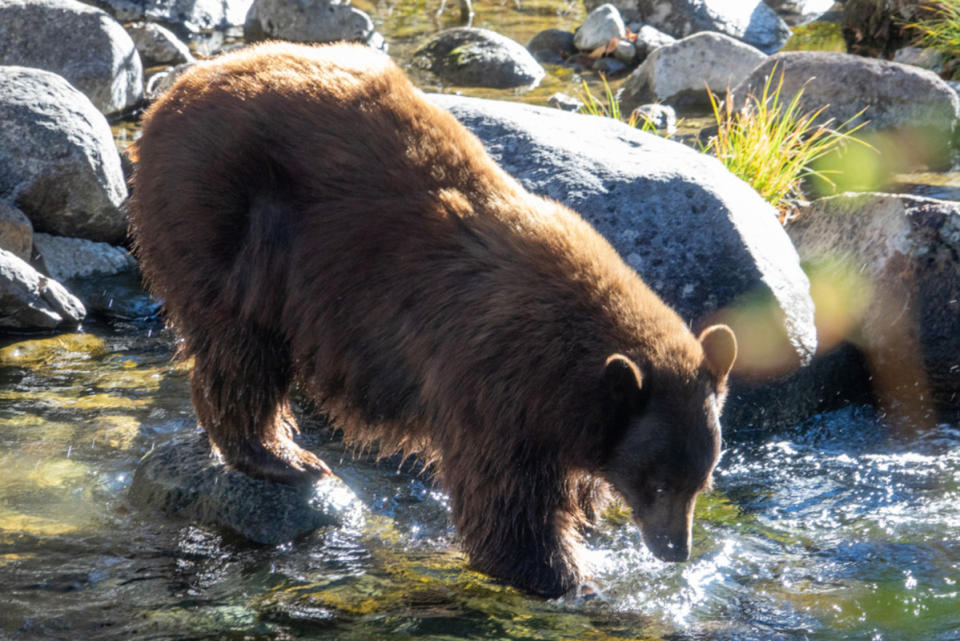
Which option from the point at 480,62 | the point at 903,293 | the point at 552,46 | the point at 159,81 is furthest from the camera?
the point at 552,46

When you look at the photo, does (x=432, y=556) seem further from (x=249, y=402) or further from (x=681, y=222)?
(x=681, y=222)

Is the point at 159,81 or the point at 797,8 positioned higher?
the point at 797,8

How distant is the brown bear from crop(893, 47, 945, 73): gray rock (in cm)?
961

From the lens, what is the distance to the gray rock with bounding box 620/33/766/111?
1309 cm

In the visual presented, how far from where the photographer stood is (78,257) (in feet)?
26.9

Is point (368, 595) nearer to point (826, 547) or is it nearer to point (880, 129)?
point (826, 547)

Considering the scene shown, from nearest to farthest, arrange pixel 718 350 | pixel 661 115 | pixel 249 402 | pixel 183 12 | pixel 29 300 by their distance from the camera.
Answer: pixel 718 350 → pixel 249 402 → pixel 29 300 → pixel 661 115 → pixel 183 12

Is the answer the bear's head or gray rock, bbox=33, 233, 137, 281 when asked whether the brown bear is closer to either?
the bear's head

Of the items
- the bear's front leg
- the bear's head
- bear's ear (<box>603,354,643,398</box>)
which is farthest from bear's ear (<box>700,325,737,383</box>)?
the bear's front leg

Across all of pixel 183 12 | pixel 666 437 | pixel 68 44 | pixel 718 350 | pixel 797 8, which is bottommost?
pixel 666 437

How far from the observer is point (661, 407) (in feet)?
13.5

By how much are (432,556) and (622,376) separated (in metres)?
1.58

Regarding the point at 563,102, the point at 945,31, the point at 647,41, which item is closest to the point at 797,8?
the point at 647,41

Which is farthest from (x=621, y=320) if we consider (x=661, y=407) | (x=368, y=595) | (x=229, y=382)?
(x=229, y=382)
